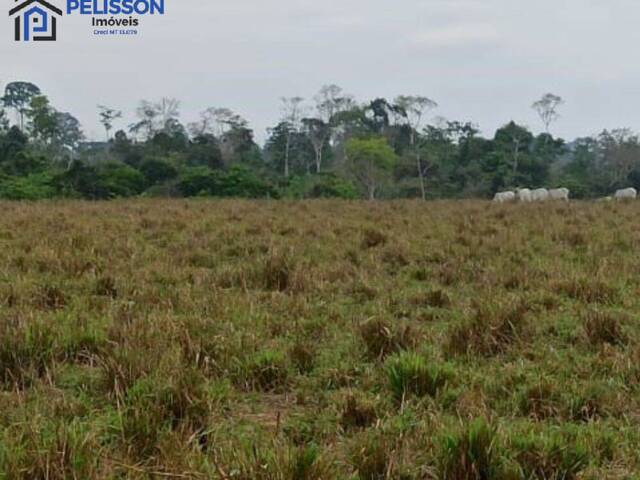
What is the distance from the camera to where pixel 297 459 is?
7.29 ft

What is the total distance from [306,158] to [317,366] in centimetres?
4663

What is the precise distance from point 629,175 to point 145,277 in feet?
136

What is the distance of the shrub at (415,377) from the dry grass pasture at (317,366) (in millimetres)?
11

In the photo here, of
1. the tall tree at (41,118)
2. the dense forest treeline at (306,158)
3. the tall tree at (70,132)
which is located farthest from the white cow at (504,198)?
the tall tree at (70,132)

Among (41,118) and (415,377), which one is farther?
(41,118)

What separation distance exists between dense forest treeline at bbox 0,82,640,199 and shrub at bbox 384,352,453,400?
25.9 metres

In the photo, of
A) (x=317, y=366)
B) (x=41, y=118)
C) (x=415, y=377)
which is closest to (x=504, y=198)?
(x=317, y=366)

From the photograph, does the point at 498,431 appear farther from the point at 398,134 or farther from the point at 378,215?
the point at 398,134

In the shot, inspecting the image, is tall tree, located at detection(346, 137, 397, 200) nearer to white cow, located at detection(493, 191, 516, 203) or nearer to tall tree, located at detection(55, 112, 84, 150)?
white cow, located at detection(493, 191, 516, 203)

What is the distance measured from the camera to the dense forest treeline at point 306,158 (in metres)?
31.3

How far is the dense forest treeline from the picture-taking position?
103ft

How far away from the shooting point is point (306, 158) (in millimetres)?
49688

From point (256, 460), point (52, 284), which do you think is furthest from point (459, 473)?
point (52, 284)

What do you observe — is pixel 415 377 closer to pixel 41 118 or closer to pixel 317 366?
pixel 317 366
